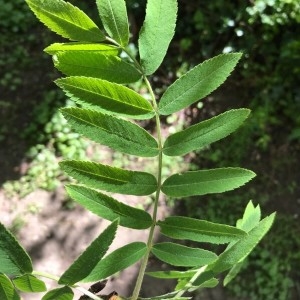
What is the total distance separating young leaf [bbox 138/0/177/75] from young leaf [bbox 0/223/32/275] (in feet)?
1.28

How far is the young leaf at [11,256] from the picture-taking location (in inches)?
30.9

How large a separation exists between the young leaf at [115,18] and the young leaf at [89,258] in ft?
1.12

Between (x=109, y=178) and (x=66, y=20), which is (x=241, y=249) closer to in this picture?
(x=109, y=178)

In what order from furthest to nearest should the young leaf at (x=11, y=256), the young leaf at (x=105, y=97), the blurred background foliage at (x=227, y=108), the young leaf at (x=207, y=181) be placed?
the blurred background foliage at (x=227, y=108), the young leaf at (x=207, y=181), the young leaf at (x=105, y=97), the young leaf at (x=11, y=256)

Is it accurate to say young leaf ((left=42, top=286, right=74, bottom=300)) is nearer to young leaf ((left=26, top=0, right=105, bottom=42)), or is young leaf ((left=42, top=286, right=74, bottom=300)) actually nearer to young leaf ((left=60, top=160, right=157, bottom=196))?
young leaf ((left=60, top=160, right=157, bottom=196))

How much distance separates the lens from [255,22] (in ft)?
13.7

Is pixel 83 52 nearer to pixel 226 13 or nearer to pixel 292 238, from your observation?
pixel 292 238

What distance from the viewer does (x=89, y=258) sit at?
2.69 ft

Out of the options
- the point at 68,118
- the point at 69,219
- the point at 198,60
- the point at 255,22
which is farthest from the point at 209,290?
the point at 68,118

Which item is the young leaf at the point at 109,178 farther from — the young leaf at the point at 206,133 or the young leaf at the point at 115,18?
the young leaf at the point at 115,18

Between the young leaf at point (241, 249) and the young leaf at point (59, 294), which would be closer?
the young leaf at point (59, 294)

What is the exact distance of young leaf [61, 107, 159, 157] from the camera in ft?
2.96

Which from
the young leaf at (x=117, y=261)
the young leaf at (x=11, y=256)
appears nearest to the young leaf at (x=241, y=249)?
the young leaf at (x=117, y=261)

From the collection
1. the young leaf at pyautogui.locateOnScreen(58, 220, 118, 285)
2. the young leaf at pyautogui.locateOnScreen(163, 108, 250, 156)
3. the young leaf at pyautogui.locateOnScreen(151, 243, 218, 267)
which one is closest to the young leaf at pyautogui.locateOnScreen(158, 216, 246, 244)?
the young leaf at pyautogui.locateOnScreen(151, 243, 218, 267)
